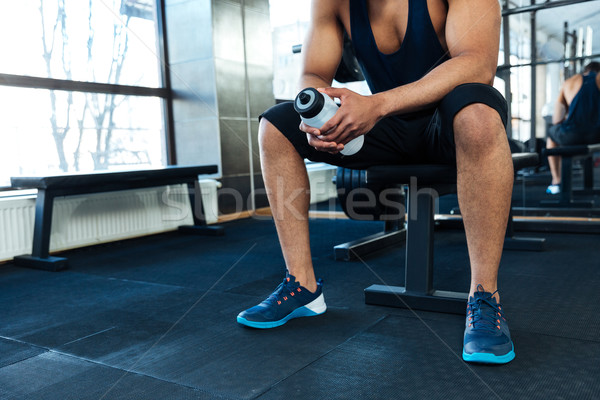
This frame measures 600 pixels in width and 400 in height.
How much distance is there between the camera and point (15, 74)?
265 centimetres

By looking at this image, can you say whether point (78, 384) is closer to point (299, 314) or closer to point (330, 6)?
point (299, 314)

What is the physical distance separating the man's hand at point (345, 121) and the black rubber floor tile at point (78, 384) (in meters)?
0.52

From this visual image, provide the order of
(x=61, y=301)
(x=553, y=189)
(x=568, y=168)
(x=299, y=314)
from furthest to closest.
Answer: (x=553, y=189) < (x=568, y=168) < (x=61, y=301) < (x=299, y=314)

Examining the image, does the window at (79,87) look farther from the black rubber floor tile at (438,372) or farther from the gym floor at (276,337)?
the black rubber floor tile at (438,372)

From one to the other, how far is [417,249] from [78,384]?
2.82 ft

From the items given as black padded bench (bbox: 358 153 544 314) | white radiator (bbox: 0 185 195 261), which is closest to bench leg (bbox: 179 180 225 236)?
white radiator (bbox: 0 185 195 261)

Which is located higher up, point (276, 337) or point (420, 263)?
point (420, 263)

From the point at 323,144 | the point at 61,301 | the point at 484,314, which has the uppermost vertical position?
the point at 323,144

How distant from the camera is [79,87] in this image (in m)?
2.99

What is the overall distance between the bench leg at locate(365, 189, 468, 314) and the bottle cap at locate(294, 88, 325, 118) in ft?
1.65

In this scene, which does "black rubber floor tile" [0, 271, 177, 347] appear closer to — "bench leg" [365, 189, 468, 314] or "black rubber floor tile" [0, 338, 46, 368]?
"black rubber floor tile" [0, 338, 46, 368]

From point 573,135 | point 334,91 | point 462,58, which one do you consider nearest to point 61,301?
point 334,91

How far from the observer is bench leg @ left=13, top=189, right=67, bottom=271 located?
2258 mm

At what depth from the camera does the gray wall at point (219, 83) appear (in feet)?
11.6
